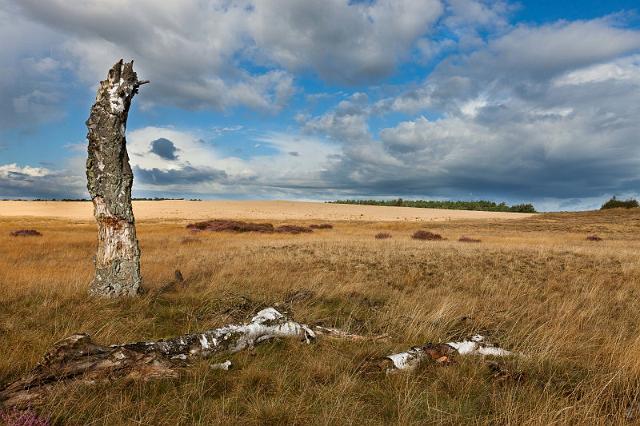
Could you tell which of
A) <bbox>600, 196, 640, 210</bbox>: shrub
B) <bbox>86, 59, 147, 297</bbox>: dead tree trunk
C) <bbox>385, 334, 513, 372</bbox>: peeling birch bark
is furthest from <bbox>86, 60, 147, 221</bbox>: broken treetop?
<bbox>600, 196, 640, 210</bbox>: shrub

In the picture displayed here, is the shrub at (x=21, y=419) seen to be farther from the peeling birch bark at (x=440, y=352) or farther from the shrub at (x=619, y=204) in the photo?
the shrub at (x=619, y=204)

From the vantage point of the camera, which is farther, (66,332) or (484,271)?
(484,271)

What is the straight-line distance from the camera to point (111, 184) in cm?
848

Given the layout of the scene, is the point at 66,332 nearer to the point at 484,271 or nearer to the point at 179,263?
the point at 179,263

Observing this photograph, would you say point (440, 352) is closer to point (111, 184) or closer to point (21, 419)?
point (21, 419)

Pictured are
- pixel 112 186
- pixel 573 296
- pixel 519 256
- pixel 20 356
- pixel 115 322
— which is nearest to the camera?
pixel 20 356

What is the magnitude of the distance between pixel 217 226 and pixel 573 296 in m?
34.0

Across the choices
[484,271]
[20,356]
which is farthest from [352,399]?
[484,271]

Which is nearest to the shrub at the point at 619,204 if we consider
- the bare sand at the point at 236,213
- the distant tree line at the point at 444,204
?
the bare sand at the point at 236,213

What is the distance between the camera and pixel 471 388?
14.4 ft

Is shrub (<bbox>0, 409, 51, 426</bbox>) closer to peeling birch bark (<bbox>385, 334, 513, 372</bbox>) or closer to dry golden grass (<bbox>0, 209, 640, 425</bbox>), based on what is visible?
dry golden grass (<bbox>0, 209, 640, 425</bbox>)

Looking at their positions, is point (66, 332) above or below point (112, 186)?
below

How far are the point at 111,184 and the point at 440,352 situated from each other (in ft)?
23.8

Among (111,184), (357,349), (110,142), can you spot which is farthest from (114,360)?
(110,142)
